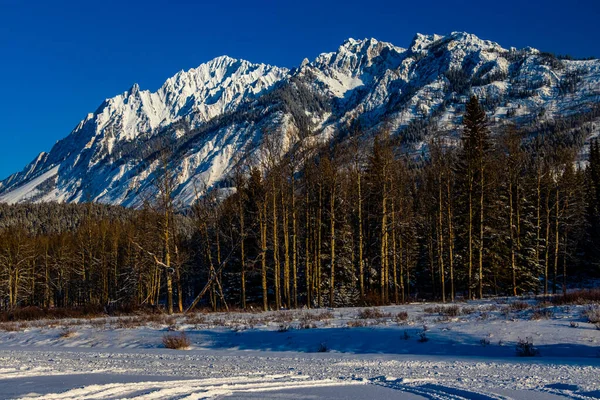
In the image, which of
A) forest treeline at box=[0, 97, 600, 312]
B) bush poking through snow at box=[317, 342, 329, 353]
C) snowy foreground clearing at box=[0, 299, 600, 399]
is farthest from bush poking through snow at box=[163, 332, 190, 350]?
forest treeline at box=[0, 97, 600, 312]

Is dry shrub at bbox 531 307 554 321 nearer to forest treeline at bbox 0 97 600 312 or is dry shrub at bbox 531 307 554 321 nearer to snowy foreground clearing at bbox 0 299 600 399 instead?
snowy foreground clearing at bbox 0 299 600 399

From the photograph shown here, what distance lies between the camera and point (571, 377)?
5527 millimetres

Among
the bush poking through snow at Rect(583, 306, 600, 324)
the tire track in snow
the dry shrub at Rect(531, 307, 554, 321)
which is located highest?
the tire track in snow

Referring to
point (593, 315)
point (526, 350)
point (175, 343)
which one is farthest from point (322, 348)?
point (593, 315)

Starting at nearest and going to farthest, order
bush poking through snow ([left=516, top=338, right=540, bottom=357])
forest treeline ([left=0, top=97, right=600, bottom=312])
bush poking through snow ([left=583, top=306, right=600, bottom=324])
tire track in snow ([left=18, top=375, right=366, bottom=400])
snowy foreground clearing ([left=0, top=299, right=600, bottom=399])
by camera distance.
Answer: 1. tire track in snow ([left=18, top=375, right=366, bottom=400])
2. snowy foreground clearing ([left=0, top=299, right=600, bottom=399])
3. bush poking through snow ([left=516, top=338, right=540, bottom=357])
4. bush poking through snow ([left=583, top=306, right=600, bottom=324])
5. forest treeline ([left=0, top=97, right=600, bottom=312])

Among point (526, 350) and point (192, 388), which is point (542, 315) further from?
point (192, 388)

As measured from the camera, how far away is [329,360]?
7.62 metres

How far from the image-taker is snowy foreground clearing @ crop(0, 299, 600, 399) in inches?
199

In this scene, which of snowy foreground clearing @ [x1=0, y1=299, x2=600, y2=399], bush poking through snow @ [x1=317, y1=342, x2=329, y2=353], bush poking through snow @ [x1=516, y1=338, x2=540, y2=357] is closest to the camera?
snowy foreground clearing @ [x1=0, y1=299, x2=600, y2=399]

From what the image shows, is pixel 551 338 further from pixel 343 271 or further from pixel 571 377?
pixel 343 271

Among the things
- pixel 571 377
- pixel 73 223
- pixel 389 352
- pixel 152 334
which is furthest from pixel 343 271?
pixel 73 223

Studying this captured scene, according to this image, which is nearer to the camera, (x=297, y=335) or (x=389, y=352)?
(x=389, y=352)

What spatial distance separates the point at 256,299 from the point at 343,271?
25.2 ft

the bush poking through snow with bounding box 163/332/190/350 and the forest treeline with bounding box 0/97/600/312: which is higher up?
the forest treeline with bounding box 0/97/600/312
